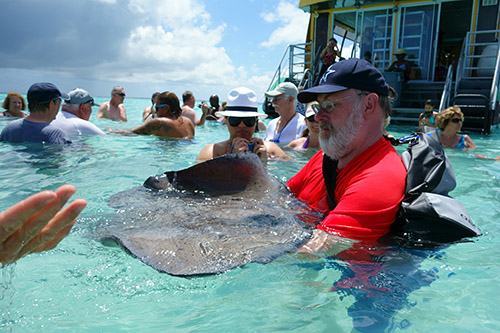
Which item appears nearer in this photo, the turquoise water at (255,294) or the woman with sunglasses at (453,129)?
the turquoise water at (255,294)

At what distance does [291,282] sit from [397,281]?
0.62 m

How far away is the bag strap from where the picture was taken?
2.65 meters

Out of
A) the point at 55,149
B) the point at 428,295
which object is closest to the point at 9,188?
the point at 55,149

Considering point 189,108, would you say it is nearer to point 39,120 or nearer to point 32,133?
point 39,120

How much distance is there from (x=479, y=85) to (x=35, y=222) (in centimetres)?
1396

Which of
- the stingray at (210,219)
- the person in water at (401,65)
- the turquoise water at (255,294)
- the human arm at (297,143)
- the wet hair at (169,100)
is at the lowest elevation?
the turquoise water at (255,294)

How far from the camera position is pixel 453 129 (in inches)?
301

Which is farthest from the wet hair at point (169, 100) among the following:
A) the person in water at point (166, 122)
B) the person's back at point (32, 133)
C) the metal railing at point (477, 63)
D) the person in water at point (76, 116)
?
the metal railing at point (477, 63)

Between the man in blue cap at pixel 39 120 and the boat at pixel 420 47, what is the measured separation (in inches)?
366

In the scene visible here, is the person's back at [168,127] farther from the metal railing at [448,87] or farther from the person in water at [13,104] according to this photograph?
the metal railing at [448,87]

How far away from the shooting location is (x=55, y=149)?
19.5 feet

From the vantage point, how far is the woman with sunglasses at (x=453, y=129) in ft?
24.9

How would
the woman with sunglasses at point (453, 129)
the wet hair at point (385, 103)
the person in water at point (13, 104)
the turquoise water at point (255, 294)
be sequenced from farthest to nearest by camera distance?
the person in water at point (13, 104)
the woman with sunglasses at point (453, 129)
the wet hair at point (385, 103)
the turquoise water at point (255, 294)

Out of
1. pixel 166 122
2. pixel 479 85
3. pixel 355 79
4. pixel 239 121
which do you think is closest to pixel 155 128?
pixel 166 122
